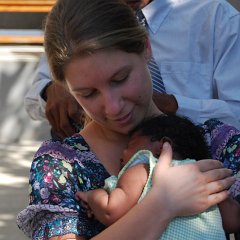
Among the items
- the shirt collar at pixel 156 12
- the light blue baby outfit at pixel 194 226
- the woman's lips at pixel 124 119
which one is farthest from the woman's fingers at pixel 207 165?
the shirt collar at pixel 156 12

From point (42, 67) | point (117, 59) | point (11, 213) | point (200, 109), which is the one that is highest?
point (117, 59)

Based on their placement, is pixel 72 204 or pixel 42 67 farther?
pixel 42 67

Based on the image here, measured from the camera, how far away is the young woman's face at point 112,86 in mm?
1878

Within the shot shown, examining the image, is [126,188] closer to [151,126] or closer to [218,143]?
[151,126]

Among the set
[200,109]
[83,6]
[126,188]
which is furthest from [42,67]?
[126,188]

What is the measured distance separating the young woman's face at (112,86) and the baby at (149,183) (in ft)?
0.20

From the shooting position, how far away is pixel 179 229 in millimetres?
1761

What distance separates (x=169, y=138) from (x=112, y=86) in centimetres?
20

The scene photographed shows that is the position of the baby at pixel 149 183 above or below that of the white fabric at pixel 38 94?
above

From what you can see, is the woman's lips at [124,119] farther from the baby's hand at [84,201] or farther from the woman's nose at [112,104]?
the baby's hand at [84,201]

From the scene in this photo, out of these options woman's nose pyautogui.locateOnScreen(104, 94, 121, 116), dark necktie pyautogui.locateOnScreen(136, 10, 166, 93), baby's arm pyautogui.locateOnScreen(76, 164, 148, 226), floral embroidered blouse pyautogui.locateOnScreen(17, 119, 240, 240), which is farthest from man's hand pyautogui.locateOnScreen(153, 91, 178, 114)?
baby's arm pyautogui.locateOnScreen(76, 164, 148, 226)

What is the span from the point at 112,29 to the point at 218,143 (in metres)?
0.47

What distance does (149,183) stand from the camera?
5.90 feet

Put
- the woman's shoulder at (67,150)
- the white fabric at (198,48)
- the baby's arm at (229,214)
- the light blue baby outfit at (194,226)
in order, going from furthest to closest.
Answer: the white fabric at (198,48) → the woman's shoulder at (67,150) → the baby's arm at (229,214) → the light blue baby outfit at (194,226)
